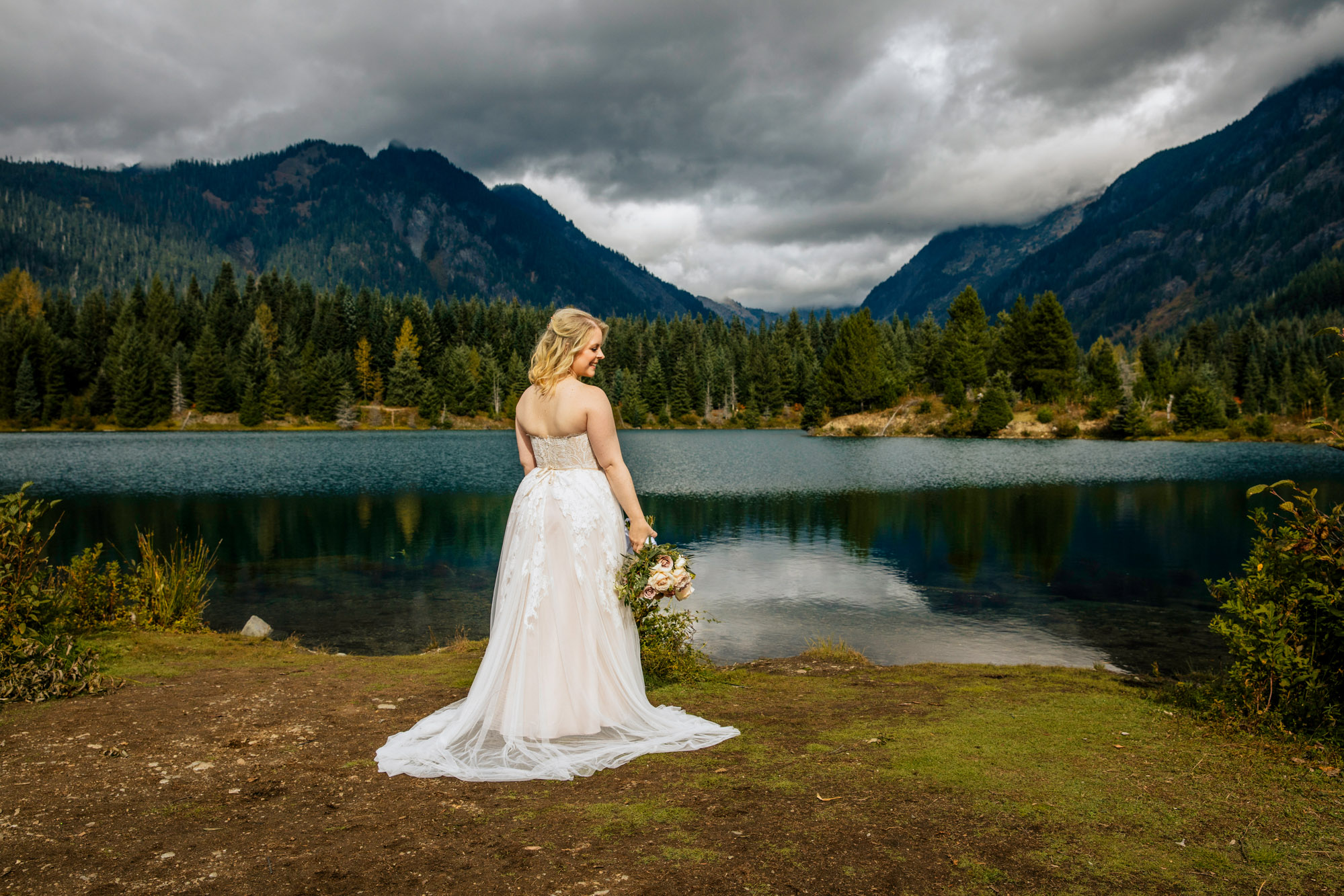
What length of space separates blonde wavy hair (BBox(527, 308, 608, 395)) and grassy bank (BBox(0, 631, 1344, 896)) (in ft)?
10.8

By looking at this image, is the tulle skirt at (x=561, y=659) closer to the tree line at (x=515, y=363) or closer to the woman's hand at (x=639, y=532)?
the woman's hand at (x=639, y=532)

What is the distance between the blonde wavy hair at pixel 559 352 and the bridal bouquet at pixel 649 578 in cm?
178

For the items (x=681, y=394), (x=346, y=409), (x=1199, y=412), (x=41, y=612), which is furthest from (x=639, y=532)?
(x=681, y=394)

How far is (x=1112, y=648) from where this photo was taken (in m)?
14.4

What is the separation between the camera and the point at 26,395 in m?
93.9

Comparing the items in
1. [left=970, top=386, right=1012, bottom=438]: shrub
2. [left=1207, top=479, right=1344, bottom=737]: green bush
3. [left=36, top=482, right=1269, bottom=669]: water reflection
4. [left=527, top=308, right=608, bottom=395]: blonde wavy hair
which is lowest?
[left=36, top=482, right=1269, bottom=669]: water reflection

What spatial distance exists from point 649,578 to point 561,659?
1069mm

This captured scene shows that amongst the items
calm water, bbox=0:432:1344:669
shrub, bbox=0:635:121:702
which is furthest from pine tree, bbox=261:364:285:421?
shrub, bbox=0:635:121:702

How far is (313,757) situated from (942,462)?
53111 mm

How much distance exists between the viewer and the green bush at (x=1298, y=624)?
5719 mm

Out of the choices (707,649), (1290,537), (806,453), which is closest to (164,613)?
(707,649)

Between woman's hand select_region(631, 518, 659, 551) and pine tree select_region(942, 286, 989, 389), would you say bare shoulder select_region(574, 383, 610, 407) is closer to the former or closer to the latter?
woman's hand select_region(631, 518, 659, 551)

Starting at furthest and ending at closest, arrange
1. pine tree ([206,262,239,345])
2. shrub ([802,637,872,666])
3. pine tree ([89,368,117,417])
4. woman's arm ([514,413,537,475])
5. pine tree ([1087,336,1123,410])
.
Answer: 1. pine tree ([206,262,239,345])
2. pine tree ([89,368,117,417])
3. pine tree ([1087,336,1123,410])
4. shrub ([802,637,872,666])
5. woman's arm ([514,413,537,475])

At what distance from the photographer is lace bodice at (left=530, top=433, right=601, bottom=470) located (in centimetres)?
676
